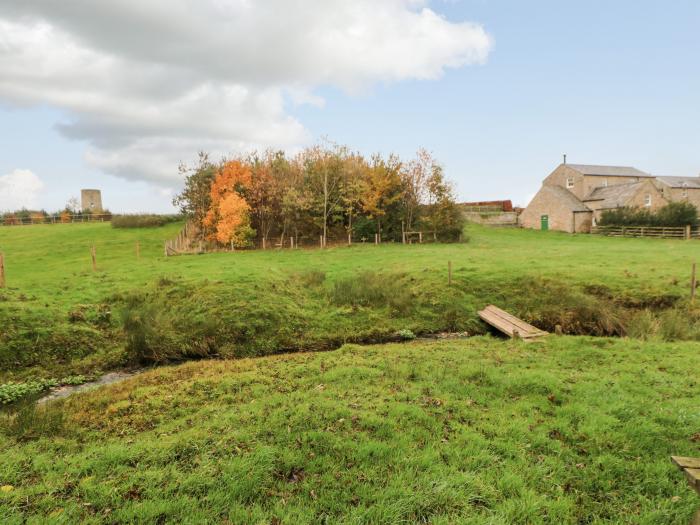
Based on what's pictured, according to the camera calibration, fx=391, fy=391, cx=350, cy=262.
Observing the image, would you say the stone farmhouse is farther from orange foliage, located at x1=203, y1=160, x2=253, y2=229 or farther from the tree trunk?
orange foliage, located at x1=203, y1=160, x2=253, y2=229

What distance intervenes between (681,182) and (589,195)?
74.2 ft

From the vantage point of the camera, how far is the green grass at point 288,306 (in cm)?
1201

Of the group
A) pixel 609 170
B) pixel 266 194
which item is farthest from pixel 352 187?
pixel 609 170

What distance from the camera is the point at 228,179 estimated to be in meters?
38.7

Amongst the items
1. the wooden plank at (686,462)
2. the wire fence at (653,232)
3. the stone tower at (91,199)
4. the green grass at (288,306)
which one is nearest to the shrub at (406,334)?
the green grass at (288,306)

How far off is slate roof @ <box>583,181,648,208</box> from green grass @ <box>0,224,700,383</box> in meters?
32.5

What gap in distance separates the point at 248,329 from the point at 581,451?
10258 mm

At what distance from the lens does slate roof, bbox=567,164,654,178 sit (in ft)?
189

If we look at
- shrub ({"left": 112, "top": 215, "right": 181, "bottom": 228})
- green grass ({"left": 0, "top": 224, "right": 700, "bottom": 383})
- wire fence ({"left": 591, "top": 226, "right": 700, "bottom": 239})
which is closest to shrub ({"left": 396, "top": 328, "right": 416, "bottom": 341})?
green grass ({"left": 0, "top": 224, "right": 700, "bottom": 383})

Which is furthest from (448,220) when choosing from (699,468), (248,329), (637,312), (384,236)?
(699,468)

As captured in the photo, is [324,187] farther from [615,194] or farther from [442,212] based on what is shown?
[615,194]

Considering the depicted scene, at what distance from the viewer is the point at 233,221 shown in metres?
36.2

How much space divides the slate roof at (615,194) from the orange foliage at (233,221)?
4403cm

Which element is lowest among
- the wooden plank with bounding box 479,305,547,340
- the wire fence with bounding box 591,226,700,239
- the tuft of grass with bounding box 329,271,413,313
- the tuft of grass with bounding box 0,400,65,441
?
the tuft of grass with bounding box 0,400,65,441
